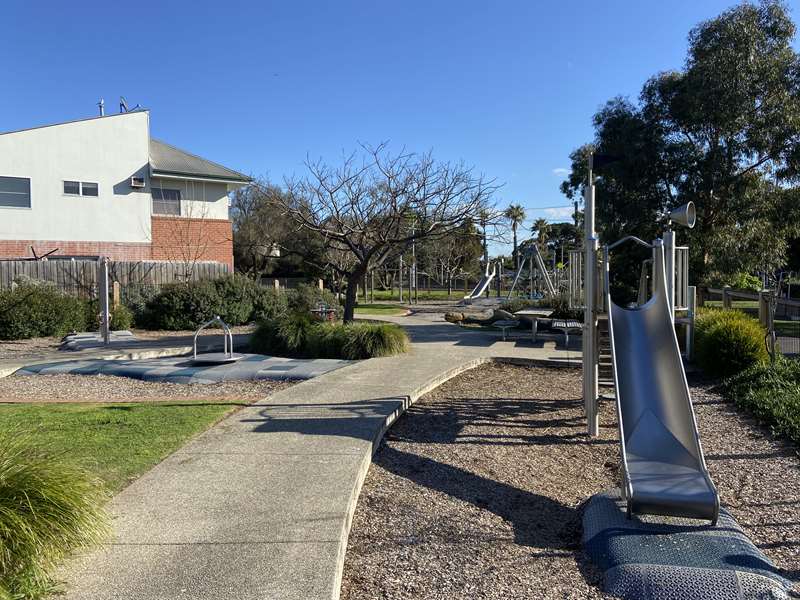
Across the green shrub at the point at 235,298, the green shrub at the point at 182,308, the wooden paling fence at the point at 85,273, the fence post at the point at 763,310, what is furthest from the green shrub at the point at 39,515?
the wooden paling fence at the point at 85,273

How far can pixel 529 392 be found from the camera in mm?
10266

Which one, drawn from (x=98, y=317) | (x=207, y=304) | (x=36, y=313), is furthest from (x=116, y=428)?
(x=207, y=304)

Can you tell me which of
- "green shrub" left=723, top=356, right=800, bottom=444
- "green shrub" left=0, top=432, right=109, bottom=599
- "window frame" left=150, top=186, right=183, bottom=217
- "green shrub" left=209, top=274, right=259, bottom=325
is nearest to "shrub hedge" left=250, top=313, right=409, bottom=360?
"green shrub" left=723, top=356, right=800, bottom=444

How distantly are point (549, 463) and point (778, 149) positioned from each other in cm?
1591

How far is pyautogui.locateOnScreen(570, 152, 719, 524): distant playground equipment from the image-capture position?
489cm

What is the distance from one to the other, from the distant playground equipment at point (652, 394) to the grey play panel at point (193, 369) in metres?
4.95

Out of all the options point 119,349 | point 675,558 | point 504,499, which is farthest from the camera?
point 119,349

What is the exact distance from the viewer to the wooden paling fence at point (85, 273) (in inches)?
766

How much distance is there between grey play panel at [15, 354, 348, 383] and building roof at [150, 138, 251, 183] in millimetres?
16485

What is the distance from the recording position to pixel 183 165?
28172mm

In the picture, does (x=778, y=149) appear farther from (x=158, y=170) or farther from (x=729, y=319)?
(x=158, y=170)

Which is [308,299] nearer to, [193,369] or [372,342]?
[372,342]

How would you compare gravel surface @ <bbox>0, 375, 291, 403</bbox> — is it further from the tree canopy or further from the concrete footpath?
the tree canopy

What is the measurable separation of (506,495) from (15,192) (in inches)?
965
